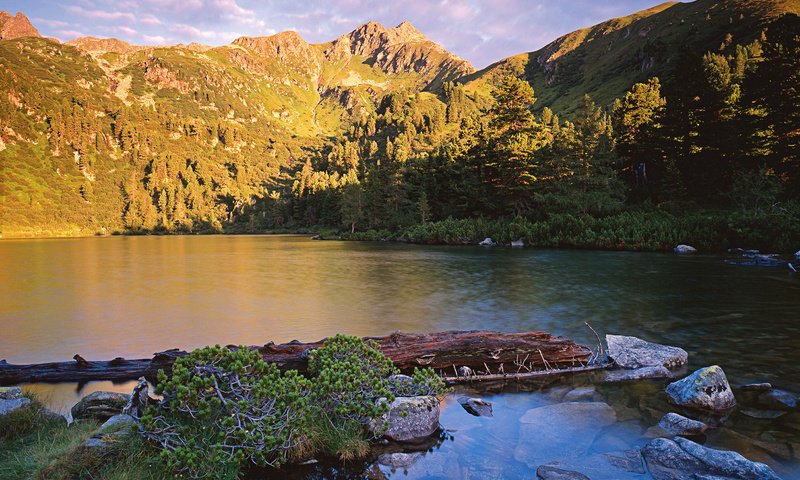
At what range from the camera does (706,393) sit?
8922 millimetres

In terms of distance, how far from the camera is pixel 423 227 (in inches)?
3017

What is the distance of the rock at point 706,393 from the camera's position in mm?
8898

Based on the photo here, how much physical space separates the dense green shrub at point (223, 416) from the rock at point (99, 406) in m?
2.72

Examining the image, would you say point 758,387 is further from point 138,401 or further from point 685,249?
point 685,249

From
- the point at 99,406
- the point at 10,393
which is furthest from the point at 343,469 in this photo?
the point at 10,393

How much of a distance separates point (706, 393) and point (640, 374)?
209 centimetres

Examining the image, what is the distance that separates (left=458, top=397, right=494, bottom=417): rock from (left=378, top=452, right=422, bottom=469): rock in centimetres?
197

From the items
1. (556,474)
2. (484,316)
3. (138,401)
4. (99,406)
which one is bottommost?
(484,316)

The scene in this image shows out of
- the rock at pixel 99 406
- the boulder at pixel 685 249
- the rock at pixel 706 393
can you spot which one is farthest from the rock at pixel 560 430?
the boulder at pixel 685 249

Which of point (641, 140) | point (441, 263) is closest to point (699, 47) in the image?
point (641, 140)

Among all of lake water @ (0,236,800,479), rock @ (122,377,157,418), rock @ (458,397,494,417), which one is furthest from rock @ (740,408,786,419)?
rock @ (122,377,157,418)

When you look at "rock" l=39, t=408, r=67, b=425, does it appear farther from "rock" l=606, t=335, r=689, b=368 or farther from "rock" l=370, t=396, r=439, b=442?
"rock" l=606, t=335, r=689, b=368

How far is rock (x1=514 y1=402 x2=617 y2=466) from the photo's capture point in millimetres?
7508

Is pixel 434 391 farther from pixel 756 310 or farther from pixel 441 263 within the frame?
pixel 441 263
